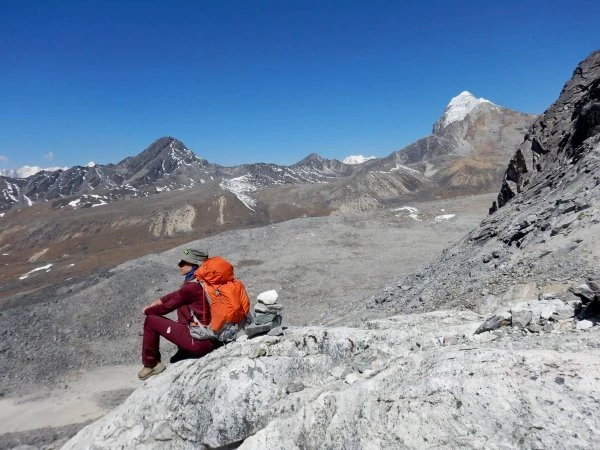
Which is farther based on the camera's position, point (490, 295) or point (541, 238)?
point (541, 238)

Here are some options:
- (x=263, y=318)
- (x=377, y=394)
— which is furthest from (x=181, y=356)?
(x=377, y=394)

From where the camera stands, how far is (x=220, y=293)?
304 inches

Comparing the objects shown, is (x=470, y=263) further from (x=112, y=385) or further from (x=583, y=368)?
(x=112, y=385)

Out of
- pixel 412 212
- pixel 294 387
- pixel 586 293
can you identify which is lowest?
pixel 294 387

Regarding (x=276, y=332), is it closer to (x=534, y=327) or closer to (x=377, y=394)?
(x=377, y=394)

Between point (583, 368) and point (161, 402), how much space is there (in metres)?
6.42

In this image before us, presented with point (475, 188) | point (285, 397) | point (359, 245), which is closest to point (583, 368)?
point (285, 397)

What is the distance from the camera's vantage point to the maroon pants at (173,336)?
7.83 m

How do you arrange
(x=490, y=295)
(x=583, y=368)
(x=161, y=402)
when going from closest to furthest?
(x=583, y=368)
(x=161, y=402)
(x=490, y=295)

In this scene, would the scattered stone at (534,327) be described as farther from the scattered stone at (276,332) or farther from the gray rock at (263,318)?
the gray rock at (263,318)

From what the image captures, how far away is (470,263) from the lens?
14430 millimetres

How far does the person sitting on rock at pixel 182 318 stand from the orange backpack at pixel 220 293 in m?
0.16

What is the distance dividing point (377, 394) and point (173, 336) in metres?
4.24

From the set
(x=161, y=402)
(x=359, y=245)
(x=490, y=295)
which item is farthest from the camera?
(x=359, y=245)
